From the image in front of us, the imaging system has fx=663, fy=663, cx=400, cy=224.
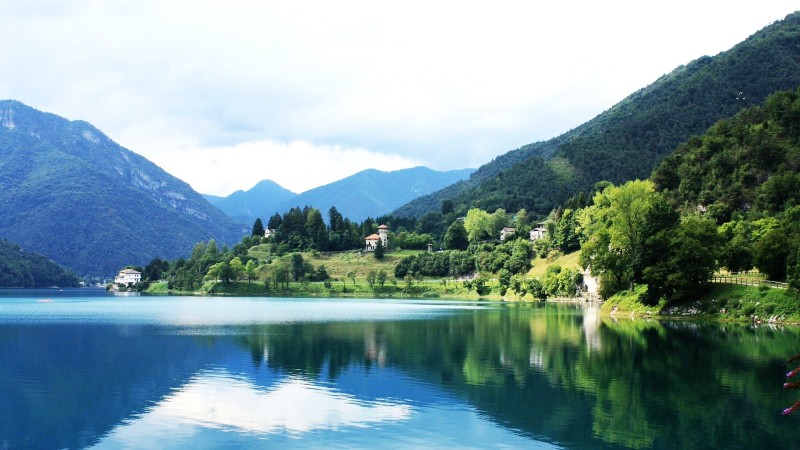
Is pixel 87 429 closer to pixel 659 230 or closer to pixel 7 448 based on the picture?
pixel 7 448

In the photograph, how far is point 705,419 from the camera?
83.9 feet

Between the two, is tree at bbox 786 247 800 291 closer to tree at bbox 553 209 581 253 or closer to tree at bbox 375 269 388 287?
tree at bbox 553 209 581 253

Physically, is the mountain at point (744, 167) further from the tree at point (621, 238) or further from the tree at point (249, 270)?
the tree at point (249, 270)

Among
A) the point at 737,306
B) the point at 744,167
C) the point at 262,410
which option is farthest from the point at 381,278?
the point at 262,410

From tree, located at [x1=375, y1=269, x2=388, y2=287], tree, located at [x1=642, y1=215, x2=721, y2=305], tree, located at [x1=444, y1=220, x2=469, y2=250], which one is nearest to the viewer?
tree, located at [x1=642, y1=215, x2=721, y2=305]

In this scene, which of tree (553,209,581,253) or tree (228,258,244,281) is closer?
tree (553,209,581,253)

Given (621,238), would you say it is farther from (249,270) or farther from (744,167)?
(249,270)

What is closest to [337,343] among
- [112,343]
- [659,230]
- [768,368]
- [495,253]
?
[112,343]

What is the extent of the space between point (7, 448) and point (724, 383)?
3076 cm

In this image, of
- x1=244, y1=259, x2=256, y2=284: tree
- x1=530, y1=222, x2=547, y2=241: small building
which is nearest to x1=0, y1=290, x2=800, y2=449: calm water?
x1=530, y1=222, x2=547, y2=241: small building

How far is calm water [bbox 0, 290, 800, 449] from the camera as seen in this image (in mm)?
23703

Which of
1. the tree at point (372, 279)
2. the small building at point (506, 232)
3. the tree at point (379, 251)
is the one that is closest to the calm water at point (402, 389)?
the tree at point (372, 279)

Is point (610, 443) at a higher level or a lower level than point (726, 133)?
lower

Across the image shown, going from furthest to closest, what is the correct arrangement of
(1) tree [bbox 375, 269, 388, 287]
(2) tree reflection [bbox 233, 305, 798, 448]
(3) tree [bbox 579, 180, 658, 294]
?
(1) tree [bbox 375, 269, 388, 287] → (3) tree [bbox 579, 180, 658, 294] → (2) tree reflection [bbox 233, 305, 798, 448]
